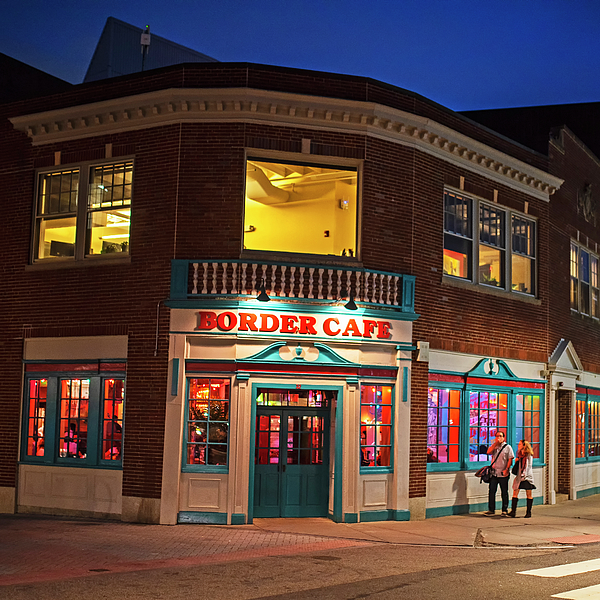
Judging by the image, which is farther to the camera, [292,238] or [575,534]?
[292,238]

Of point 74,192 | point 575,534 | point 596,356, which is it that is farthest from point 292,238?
point 596,356

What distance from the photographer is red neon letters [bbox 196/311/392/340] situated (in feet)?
48.0

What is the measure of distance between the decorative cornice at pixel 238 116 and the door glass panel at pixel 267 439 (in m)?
5.55

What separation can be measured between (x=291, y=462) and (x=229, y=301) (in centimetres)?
323

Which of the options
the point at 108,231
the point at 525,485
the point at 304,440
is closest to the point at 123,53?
the point at 108,231

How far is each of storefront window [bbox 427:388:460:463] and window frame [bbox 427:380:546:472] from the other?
0.09m

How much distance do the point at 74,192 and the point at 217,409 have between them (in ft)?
17.9

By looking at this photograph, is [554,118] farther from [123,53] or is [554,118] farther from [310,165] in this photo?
[310,165]

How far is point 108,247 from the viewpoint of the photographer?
52.4ft

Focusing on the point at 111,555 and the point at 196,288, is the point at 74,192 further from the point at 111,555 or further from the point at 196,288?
the point at 111,555

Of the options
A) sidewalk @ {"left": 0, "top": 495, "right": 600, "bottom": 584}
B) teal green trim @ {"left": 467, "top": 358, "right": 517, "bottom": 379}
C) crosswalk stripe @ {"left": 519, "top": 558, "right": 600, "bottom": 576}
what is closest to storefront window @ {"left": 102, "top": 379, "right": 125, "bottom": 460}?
sidewalk @ {"left": 0, "top": 495, "right": 600, "bottom": 584}

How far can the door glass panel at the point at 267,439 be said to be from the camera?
15.0 meters

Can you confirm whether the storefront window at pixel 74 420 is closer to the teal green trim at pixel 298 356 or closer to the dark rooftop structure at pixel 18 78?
the teal green trim at pixel 298 356

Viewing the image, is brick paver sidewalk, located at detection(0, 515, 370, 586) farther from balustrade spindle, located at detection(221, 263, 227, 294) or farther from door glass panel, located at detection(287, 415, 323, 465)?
balustrade spindle, located at detection(221, 263, 227, 294)
